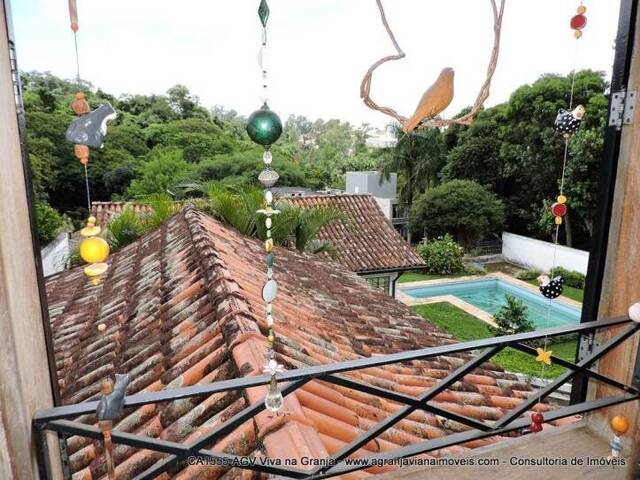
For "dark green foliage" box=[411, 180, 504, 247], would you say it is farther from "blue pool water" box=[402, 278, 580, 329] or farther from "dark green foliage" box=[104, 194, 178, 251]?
"dark green foliage" box=[104, 194, 178, 251]

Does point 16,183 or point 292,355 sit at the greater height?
point 16,183

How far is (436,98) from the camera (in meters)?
1.08

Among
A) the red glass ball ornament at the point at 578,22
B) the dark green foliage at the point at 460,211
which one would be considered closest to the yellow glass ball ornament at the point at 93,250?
the red glass ball ornament at the point at 578,22

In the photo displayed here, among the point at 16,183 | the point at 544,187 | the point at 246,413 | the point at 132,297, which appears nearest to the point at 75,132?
the point at 16,183

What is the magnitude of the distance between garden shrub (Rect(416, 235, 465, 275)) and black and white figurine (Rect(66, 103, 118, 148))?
14.6 meters

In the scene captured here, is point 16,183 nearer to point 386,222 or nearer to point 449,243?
point 386,222

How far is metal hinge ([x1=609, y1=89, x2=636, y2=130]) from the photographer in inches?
62.3

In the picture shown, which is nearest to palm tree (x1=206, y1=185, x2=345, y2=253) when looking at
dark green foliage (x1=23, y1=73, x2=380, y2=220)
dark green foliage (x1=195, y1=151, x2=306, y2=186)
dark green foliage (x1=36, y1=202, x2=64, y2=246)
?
dark green foliage (x1=36, y1=202, x2=64, y2=246)

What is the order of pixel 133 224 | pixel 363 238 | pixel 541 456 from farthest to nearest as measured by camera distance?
pixel 363 238 < pixel 133 224 < pixel 541 456

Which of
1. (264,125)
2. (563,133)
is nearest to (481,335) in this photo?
(563,133)

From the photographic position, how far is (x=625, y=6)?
1502 millimetres

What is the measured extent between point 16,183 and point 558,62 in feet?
6.22

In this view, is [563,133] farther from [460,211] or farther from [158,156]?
[158,156]

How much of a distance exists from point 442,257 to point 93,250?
14951 millimetres
